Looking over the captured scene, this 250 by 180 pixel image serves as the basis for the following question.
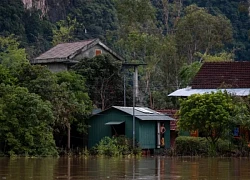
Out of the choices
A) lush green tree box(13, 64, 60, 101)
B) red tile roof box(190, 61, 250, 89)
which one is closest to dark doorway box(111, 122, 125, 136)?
lush green tree box(13, 64, 60, 101)

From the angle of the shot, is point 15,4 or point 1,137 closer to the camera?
point 1,137

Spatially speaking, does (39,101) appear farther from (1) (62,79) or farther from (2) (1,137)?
(1) (62,79)

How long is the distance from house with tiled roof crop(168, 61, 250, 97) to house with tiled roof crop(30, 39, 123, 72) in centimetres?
895

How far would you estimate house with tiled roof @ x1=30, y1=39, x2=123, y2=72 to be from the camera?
5766cm

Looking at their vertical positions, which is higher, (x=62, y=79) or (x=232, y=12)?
(x=232, y=12)

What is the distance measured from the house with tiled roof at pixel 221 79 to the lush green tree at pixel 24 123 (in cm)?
1226

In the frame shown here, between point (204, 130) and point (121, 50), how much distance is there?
42733 millimetres

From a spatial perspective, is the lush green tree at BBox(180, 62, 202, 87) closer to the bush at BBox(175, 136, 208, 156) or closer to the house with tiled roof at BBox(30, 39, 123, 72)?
the house with tiled roof at BBox(30, 39, 123, 72)

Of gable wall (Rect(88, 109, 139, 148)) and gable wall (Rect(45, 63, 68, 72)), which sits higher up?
gable wall (Rect(45, 63, 68, 72))

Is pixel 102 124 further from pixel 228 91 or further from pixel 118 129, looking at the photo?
pixel 228 91

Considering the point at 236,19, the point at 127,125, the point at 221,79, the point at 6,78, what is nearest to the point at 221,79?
the point at 221,79

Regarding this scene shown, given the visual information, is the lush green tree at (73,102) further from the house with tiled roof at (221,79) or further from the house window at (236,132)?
the house window at (236,132)

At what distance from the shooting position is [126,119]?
4850 centimetres

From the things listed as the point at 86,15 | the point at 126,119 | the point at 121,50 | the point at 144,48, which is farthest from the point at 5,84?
the point at 86,15
